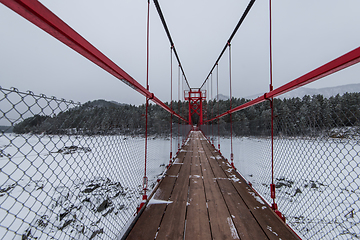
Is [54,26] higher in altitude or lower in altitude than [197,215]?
higher

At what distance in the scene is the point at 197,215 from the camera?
3.86ft

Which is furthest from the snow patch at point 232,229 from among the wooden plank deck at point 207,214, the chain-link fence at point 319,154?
the chain-link fence at point 319,154

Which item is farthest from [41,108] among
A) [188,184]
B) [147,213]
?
[188,184]

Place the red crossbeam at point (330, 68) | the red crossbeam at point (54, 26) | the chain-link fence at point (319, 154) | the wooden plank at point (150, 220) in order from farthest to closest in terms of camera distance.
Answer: the chain-link fence at point (319, 154) < the wooden plank at point (150, 220) < the red crossbeam at point (330, 68) < the red crossbeam at point (54, 26)

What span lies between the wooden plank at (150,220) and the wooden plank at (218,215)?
1.38 feet

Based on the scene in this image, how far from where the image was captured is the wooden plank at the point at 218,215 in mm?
986

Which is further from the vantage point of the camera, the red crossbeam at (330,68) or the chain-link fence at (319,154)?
the chain-link fence at (319,154)

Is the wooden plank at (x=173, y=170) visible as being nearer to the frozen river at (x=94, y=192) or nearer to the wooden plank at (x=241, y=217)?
the frozen river at (x=94, y=192)

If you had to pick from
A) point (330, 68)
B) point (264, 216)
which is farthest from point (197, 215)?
point (330, 68)

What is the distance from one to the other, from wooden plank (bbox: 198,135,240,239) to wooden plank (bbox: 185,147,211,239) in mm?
45

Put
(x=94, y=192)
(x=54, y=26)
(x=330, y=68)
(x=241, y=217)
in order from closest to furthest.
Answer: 1. (x=54, y=26)
2. (x=330, y=68)
3. (x=241, y=217)
4. (x=94, y=192)

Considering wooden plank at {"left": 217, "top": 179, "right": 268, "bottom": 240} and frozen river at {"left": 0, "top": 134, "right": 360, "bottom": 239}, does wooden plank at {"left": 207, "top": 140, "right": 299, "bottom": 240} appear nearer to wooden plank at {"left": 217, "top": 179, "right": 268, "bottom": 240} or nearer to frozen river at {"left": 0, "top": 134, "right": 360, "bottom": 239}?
wooden plank at {"left": 217, "top": 179, "right": 268, "bottom": 240}

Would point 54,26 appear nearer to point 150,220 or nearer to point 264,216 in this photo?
point 150,220

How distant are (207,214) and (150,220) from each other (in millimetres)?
477
